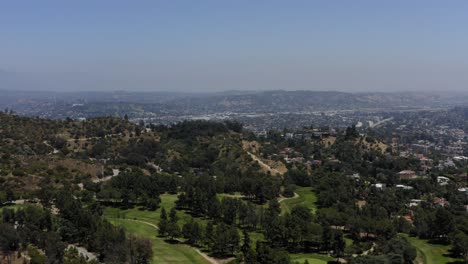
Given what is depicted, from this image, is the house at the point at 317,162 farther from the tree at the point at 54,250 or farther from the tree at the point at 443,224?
the tree at the point at 54,250

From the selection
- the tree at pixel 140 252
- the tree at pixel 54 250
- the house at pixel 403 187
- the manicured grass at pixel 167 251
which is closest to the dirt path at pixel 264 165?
the house at pixel 403 187

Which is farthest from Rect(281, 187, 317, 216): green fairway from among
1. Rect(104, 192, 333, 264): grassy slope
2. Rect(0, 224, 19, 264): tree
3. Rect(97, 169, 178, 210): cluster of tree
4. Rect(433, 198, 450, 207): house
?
Rect(0, 224, 19, 264): tree

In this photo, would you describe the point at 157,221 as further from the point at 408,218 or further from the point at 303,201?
the point at 408,218

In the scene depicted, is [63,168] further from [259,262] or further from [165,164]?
[259,262]

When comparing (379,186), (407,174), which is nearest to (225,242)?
(379,186)

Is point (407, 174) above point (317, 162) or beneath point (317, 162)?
beneath
